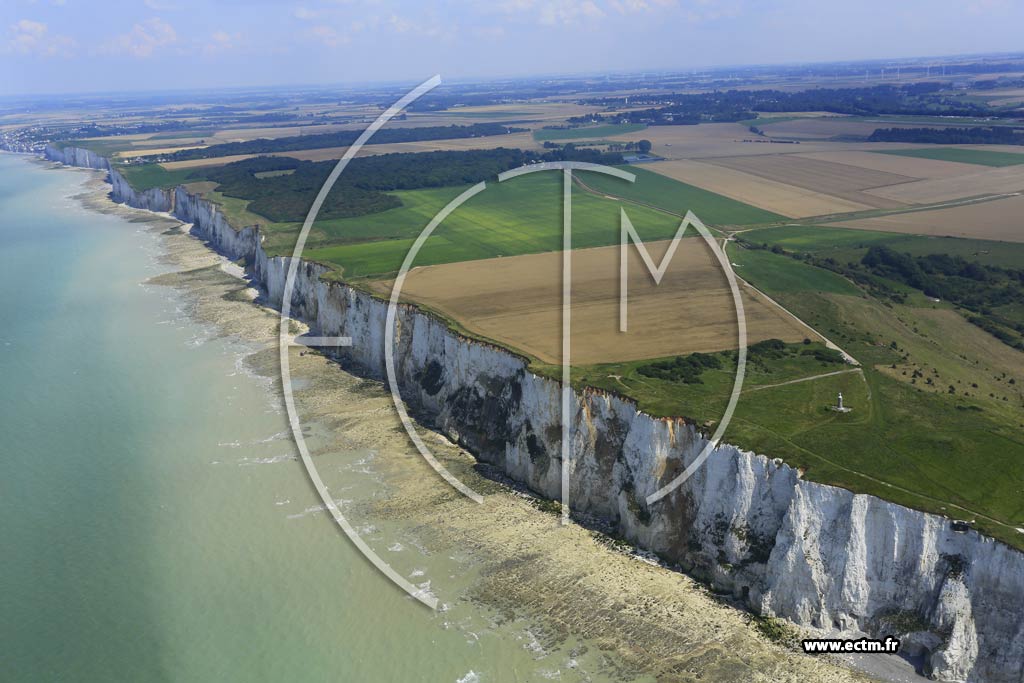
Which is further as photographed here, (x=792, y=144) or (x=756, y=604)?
(x=792, y=144)

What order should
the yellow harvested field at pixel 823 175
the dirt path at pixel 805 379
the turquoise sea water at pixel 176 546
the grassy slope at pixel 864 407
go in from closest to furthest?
the turquoise sea water at pixel 176 546, the grassy slope at pixel 864 407, the dirt path at pixel 805 379, the yellow harvested field at pixel 823 175

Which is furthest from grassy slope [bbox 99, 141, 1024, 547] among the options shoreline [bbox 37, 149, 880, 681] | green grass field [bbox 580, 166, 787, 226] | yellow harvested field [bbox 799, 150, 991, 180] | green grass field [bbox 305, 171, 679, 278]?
yellow harvested field [bbox 799, 150, 991, 180]

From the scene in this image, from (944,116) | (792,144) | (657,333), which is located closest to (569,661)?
(657,333)

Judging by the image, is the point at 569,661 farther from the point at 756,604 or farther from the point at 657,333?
the point at 657,333

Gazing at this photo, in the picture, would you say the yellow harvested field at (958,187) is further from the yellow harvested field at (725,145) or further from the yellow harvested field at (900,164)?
the yellow harvested field at (725,145)

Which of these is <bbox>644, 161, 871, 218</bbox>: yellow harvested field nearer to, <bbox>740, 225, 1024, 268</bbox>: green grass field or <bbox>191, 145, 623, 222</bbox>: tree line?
<bbox>740, 225, 1024, 268</bbox>: green grass field

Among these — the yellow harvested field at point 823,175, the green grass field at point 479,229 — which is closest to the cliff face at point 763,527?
the green grass field at point 479,229
